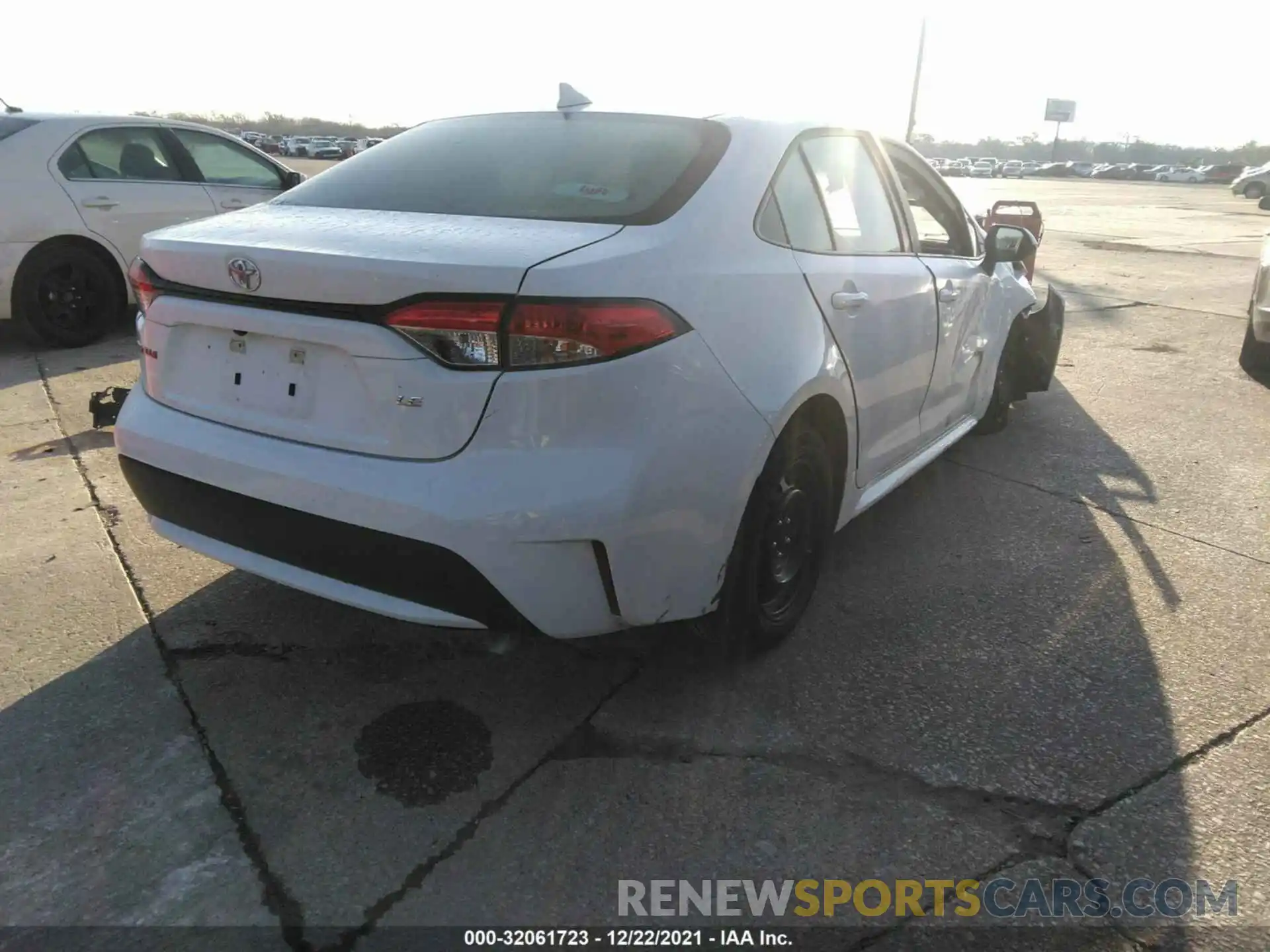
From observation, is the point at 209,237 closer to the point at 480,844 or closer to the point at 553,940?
the point at 480,844

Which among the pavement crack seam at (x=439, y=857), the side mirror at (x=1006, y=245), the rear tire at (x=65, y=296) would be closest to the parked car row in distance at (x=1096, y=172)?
the rear tire at (x=65, y=296)

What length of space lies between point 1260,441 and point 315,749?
519 centimetres

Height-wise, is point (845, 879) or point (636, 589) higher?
point (636, 589)

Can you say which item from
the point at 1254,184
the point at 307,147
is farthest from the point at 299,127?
the point at 1254,184

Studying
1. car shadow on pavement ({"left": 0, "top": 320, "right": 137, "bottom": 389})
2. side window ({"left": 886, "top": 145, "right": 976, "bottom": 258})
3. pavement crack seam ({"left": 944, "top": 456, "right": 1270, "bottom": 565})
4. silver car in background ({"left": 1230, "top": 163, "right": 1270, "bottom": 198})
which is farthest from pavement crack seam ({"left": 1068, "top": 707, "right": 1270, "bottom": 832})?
silver car in background ({"left": 1230, "top": 163, "right": 1270, "bottom": 198})

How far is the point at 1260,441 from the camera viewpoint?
537 centimetres

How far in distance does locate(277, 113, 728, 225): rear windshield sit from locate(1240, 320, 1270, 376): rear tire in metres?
5.69

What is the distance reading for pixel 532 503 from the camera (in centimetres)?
215

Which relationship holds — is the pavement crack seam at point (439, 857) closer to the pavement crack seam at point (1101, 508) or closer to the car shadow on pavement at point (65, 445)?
the pavement crack seam at point (1101, 508)

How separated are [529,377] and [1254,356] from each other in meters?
6.67

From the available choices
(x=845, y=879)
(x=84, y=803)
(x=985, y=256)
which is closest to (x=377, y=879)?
(x=84, y=803)

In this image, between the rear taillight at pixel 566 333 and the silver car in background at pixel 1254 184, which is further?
the silver car in background at pixel 1254 184

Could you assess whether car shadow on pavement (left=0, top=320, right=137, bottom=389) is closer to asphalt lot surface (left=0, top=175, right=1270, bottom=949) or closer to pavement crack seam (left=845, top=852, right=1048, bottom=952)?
asphalt lot surface (left=0, top=175, right=1270, bottom=949)

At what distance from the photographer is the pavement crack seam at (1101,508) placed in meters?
3.87
